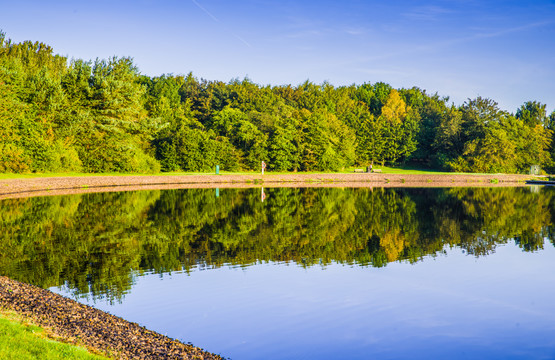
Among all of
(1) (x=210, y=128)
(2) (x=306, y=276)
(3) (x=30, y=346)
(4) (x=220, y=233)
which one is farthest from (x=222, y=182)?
(3) (x=30, y=346)

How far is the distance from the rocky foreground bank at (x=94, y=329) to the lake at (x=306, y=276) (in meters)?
0.66

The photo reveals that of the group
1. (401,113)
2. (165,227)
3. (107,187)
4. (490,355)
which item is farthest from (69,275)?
(401,113)

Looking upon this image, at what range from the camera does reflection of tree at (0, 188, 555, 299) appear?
14573mm

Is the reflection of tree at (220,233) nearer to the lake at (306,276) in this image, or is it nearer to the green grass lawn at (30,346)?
the lake at (306,276)

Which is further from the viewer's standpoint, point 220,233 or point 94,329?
point 220,233

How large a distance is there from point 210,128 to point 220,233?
50.7 m

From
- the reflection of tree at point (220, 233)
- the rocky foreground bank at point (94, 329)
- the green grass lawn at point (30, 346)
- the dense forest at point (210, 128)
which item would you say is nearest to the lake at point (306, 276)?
the reflection of tree at point (220, 233)

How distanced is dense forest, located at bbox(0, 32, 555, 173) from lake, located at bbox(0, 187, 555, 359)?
74.3 ft

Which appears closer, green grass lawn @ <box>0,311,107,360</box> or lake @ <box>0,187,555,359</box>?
green grass lawn @ <box>0,311,107,360</box>

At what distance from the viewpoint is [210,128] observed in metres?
69.7

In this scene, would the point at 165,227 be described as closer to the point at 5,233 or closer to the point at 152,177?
the point at 5,233

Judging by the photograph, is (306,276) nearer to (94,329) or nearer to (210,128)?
(94,329)

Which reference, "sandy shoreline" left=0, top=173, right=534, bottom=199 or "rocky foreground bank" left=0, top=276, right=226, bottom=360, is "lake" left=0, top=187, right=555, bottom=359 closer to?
"rocky foreground bank" left=0, top=276, right=226, bottom=360

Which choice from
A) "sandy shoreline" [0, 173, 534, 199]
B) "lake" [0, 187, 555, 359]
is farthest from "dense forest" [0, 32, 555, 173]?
"lake" [0, 187, 555, 359]
